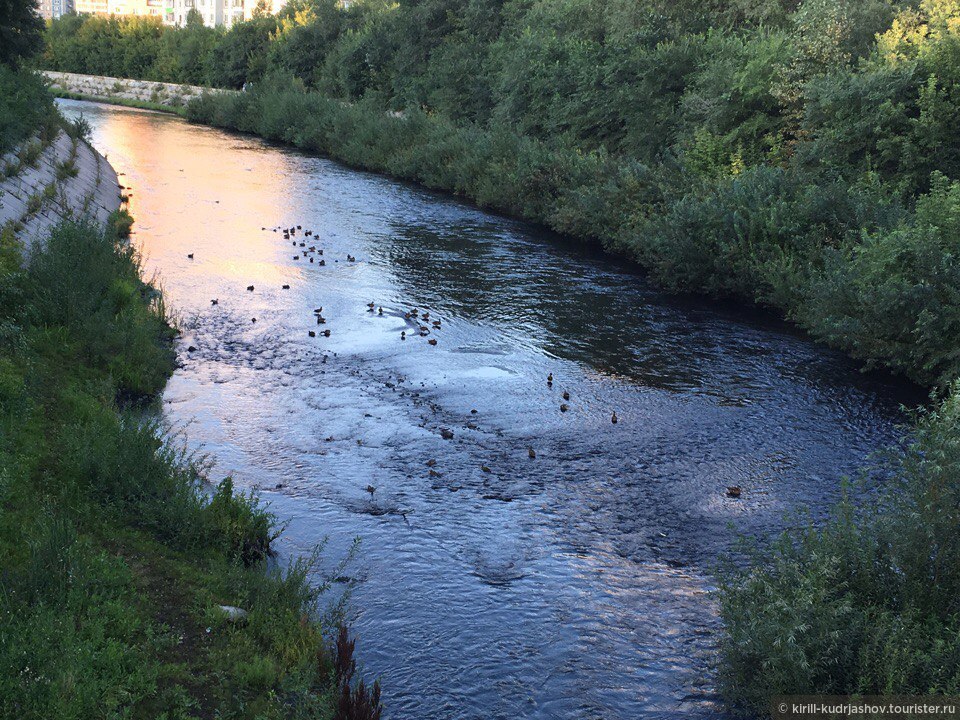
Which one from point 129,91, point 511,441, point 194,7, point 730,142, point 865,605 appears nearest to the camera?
point 865,605

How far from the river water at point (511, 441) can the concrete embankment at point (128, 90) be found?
4269cm

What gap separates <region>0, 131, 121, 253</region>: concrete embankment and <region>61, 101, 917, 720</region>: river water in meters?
1.87

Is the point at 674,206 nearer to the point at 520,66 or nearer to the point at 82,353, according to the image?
the point at 82,353

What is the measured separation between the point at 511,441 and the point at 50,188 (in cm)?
1155

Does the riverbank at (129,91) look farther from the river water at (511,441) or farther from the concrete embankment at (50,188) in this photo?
the river water at (511,441)

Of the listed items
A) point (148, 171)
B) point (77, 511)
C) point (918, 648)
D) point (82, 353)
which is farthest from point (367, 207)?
point (918, 648)

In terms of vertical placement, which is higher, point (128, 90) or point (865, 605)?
point (128, 90)

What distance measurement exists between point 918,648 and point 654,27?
26.4m

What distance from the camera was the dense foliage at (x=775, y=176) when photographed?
21.3 feet

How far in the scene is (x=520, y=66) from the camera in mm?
33469

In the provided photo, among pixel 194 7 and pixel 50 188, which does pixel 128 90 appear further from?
pixel 194 7

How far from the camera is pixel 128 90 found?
217 feet

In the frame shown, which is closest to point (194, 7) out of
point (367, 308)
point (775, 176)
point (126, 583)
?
point (775, 176)

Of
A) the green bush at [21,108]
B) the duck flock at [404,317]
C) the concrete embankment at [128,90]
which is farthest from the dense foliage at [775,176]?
the concrete embankment at [128,90]
